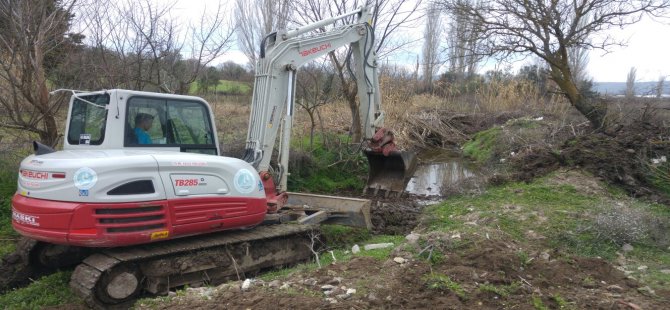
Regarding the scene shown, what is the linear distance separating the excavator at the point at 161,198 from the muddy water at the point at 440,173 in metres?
4.36

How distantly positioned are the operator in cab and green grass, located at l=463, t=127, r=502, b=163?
1041 cm

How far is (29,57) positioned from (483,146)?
12193 mm

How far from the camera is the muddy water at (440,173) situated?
1147 centimetres

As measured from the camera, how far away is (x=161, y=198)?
5.32 m

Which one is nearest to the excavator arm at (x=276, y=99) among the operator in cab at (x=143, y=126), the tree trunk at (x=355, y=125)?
the operator in cab at (x=143, y=126)

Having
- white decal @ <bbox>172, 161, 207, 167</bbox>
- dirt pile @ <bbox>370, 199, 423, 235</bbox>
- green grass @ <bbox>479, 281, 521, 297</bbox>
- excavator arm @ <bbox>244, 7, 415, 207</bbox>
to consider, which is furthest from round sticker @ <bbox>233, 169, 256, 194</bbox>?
green grass @ <bbox>479, 281, 521, 297</bbox>

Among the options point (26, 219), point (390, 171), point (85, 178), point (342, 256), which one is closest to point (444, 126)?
point (390, 171)

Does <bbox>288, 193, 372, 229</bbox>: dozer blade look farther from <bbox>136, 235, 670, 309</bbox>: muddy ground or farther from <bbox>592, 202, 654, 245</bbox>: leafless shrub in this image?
<bbox>592, 202, 654, 245</bbox>: leafless shrub

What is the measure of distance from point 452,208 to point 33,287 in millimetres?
6150

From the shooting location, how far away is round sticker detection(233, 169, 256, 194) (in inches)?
236

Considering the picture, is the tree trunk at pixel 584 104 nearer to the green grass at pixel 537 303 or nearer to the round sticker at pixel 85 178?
the green grass at pixel 537 303

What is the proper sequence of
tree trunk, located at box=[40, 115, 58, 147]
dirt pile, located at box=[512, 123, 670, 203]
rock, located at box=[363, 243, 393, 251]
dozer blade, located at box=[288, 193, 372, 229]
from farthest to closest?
dirt pile, located at box=[512, 123, 670, 203], tree trunk, located at box=[40, 115, 58, 147], dozer blade, located at box=[288, 193, 372, 229], rock, located at box=[363, 243, 393, 251]

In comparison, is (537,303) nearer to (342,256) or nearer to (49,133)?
(342,256)

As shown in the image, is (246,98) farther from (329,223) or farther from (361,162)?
(329,223)
